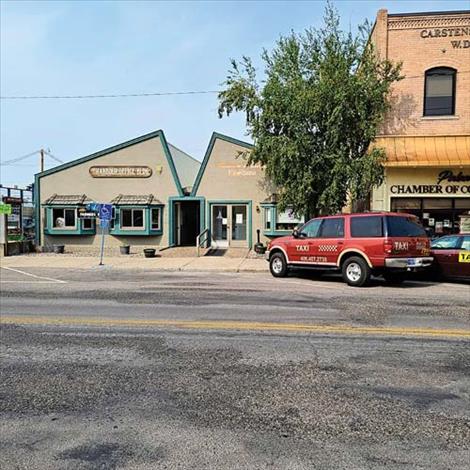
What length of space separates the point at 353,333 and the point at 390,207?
48.8 ft

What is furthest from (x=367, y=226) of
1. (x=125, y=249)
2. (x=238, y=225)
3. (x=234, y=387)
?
(x=125, y=249)

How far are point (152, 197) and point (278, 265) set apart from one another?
12100 mm

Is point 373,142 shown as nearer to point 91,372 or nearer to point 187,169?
point 187,169

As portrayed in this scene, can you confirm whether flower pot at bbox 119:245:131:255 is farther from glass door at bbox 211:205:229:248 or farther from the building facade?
the building facade

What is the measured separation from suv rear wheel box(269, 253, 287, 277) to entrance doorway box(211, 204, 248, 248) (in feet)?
32.3

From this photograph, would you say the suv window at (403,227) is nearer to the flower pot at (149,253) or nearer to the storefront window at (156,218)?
the flower pot at (149,253)

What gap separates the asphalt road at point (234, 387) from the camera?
343 centimetres

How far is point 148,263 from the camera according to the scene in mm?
19766

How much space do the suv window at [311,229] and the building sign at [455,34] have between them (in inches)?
443

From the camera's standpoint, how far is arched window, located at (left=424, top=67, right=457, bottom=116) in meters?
20.2

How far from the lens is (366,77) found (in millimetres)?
18984

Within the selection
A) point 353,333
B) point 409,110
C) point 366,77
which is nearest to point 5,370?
point 353,333

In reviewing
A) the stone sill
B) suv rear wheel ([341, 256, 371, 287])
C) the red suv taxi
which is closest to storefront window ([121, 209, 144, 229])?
the red suv taxi

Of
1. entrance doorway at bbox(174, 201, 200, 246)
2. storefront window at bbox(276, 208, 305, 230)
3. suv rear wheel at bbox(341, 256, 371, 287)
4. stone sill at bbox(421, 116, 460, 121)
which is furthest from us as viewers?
entrance doorway at bbox(174, 201, 200, 246)
